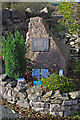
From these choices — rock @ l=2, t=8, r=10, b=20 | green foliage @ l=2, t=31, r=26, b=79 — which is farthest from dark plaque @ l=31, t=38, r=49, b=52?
rock @ l=2, t=8, r=10, b=20

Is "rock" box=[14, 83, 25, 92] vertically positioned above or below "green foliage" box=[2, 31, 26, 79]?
below

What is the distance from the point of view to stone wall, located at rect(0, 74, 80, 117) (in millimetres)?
4297

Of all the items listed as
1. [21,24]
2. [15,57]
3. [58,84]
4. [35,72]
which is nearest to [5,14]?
[21,24]

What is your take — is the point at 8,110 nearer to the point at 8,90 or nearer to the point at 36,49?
the point at 8,90

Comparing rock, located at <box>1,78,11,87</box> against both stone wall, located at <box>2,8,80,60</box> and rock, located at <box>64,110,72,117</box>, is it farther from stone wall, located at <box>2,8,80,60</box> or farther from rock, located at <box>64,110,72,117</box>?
stone wall, located at <box>2,8,80,60</box>

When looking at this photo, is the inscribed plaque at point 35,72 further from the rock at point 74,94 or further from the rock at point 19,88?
the rock at point 74,94

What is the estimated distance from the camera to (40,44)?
5.59 meters

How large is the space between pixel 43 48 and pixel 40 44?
158 mm

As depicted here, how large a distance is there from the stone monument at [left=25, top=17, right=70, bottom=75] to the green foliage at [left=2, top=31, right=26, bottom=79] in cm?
57

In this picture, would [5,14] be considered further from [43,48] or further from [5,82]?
[5,82]

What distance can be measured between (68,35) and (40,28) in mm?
4691

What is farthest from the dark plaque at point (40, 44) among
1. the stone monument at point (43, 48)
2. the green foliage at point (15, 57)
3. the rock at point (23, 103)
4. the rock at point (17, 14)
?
the rock at point (17, 14)

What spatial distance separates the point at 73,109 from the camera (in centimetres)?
438

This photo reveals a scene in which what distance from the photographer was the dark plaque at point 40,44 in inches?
219
